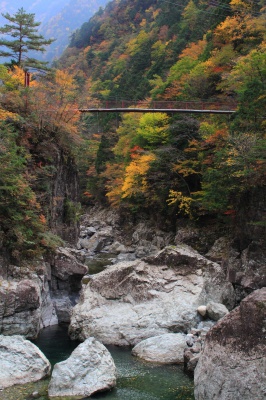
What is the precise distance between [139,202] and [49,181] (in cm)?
1723

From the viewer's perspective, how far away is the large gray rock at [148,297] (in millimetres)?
12844

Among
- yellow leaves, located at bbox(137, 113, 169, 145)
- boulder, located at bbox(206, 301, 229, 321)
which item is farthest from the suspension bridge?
boulder, located at bbox(206, 301, 229, 321)

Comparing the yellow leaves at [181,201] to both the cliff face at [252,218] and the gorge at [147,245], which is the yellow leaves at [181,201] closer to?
the gorge at [147,245]

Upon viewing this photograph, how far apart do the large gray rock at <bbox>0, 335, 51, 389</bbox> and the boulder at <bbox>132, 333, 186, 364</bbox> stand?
8.65 ft

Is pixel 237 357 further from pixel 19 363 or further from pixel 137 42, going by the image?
pixel 137 42

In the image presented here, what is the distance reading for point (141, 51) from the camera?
211 ft

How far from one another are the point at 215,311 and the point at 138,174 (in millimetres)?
19703

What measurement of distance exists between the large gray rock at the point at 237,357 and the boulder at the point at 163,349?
→ 297 cm

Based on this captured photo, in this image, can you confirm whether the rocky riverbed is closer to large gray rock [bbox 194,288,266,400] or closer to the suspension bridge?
large gray rock [bbox 194,288,266,400]

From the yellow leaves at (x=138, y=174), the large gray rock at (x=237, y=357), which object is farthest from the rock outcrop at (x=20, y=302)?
the yellow leaves at (x=138, y=174)

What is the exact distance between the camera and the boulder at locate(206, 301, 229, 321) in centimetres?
1272

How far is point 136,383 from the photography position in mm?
9625

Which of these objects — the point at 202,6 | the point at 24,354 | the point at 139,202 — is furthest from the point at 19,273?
the point at 202,6

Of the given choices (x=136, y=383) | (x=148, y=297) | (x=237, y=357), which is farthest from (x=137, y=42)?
(x=237, y=357)
